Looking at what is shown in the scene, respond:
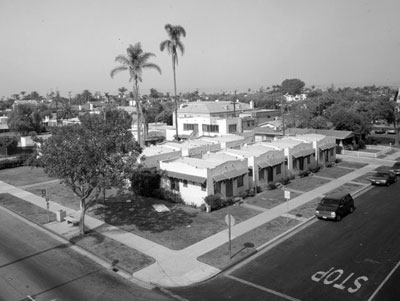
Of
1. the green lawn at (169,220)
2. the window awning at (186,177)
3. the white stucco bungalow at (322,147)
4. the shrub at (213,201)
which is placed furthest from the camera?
Result: the white stucco bungalow at (322,147)

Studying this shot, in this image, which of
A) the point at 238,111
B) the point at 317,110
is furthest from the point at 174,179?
the point at 317,110

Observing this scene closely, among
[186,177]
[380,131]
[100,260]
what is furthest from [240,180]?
[380,131]

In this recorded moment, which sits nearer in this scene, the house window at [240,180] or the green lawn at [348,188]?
the house window at [240,180]

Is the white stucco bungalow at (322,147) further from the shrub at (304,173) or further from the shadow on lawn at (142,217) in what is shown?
the shadow on lawn at (142,217)

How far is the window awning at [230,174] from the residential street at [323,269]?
7.41m

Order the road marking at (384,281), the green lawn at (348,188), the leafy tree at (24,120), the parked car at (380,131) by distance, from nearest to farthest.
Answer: the road marking at (384,281)
the green lawn at (348,188)
the parked car at (380,131)
the leafy tree at (24,120)

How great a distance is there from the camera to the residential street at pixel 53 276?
14.9m

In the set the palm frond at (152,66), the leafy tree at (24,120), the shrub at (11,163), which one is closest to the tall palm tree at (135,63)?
the palm frond at (152,66)

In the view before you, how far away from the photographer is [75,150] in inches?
765

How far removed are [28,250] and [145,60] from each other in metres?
27.4

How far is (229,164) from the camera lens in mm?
28531

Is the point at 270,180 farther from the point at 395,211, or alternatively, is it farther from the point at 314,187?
the point at 395,211

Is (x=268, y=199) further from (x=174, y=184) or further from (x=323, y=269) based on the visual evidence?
(x=323, y=269)

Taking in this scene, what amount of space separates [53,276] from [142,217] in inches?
344
